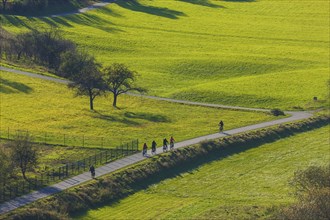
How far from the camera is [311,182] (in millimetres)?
69875

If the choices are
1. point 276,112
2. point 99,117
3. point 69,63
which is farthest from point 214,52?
point 99,117

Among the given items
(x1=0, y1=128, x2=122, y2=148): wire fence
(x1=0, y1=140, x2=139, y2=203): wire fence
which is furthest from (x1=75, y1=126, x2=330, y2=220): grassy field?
(x1=0, y1=128, x2=122, y2=148): wire fence

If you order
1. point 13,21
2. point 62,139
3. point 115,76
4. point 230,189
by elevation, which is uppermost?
point 13,21

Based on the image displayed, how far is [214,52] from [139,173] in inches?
3278

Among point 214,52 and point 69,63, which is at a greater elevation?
point 214,52

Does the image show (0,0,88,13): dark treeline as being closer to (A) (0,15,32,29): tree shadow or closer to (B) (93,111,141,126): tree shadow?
(A) (0,15,32,29): tree shadow

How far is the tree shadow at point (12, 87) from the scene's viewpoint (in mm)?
115188

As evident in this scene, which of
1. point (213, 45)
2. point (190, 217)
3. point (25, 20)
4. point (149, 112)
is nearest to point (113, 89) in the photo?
point (149, 112)

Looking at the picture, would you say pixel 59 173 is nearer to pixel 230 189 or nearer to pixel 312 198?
pixel 230 189

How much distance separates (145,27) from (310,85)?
64.5 metres

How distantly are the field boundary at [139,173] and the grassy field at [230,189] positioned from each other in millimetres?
1121

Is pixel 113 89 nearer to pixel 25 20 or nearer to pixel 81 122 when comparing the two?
pixel 81 122

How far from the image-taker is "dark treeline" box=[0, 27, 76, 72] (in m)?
137

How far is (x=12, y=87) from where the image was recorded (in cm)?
11700
